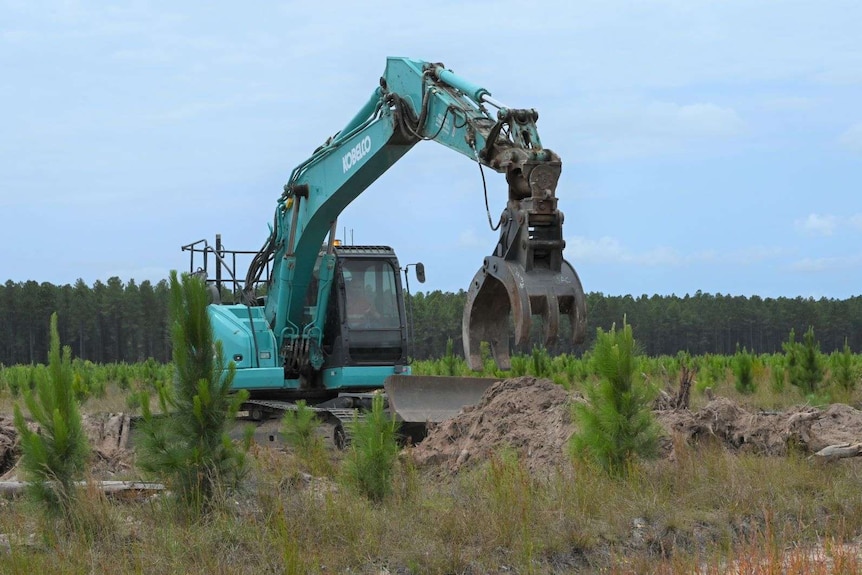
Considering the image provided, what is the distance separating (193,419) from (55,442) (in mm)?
937

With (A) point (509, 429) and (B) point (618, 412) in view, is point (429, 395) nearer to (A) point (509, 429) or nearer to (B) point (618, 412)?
(A) point (509, 429)

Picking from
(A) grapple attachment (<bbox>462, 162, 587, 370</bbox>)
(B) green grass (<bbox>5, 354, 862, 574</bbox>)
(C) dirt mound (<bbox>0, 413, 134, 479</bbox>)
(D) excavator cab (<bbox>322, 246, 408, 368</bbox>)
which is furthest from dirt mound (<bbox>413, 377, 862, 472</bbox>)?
(C) dirt mound (<bbox>0, 413, 134, 479</bbox>)

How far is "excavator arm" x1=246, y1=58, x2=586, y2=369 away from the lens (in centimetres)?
795

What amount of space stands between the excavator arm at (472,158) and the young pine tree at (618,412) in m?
0.51

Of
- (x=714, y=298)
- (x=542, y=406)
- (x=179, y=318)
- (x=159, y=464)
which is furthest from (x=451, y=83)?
(x=714, y=298)

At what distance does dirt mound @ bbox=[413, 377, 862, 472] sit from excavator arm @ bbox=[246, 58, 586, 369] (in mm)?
1603

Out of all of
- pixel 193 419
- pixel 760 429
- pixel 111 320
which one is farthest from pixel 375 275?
pixel 111 320

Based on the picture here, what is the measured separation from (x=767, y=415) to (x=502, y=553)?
4.39 meters

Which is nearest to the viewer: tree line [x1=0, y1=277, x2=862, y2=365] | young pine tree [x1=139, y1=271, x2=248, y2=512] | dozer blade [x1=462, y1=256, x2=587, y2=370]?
young pine tree [x1=139, y1=271, x2=248, y2=512]

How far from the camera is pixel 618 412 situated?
8383 millimetres

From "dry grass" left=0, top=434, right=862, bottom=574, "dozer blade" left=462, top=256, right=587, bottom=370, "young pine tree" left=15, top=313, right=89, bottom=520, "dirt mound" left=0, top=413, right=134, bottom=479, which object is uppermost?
"dozer blade" left=462, top=256, right=587, bottom=370

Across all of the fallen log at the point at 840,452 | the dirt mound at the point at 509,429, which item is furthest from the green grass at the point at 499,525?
the dirt mound at the point at 509,429

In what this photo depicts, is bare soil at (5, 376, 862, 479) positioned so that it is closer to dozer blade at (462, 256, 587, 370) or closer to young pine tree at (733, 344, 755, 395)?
dozer blade at (462, 256, 587, 370)

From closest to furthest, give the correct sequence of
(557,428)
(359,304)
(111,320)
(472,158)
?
(472,158), (557,428), (359,304), (111,320)
